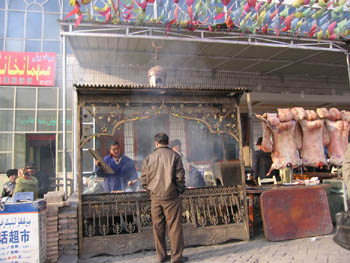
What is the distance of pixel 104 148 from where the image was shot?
9219mm

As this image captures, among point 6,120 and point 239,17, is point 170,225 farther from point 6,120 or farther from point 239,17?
point 6,120

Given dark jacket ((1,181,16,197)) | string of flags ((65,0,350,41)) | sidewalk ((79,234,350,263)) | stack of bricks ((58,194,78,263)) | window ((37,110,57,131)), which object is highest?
string of flags ((65,0,350,41))

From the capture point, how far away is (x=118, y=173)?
246 inches

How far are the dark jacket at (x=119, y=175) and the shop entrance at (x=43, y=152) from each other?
422cm

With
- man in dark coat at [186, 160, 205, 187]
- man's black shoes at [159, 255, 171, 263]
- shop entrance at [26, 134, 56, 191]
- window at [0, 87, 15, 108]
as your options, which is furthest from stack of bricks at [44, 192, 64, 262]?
window at [0, 87, 15, 108]

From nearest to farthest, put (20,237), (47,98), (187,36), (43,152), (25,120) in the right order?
1. (20,237)
2. (187,36)
3. (25,120)
4. (47,98)
5. (43,152)

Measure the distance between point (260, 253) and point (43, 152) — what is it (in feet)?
27.2

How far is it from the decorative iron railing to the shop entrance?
208 inches

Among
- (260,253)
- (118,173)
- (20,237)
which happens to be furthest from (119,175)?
Result: (260,253)

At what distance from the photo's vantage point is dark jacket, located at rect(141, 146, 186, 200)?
4.27 m

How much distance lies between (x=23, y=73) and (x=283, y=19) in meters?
7.71

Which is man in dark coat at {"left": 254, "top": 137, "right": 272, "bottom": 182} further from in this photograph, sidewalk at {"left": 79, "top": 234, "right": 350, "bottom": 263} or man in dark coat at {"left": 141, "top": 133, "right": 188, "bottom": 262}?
man in dark coat at {"left": 141, "top": 133, "right": 188, "bottom": 262}

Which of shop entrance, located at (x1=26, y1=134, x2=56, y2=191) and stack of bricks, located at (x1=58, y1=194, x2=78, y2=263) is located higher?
shop entrance, located at (x1=26, y1=134, x2=56, y2=191)

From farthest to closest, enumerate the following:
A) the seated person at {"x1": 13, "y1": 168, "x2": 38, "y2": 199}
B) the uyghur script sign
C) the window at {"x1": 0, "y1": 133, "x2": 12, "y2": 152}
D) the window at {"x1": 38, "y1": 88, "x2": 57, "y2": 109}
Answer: the window at {"x1": 38, "y1": 88, "x2": 57, "y2": 109} < the window at {"x1": 0, "y1": 133, "x2": 12, "y2": 152} < the uyghur script sign < the seated person at {"x1": 13, "y1": 168, "x2": 38, "y2": 199}
